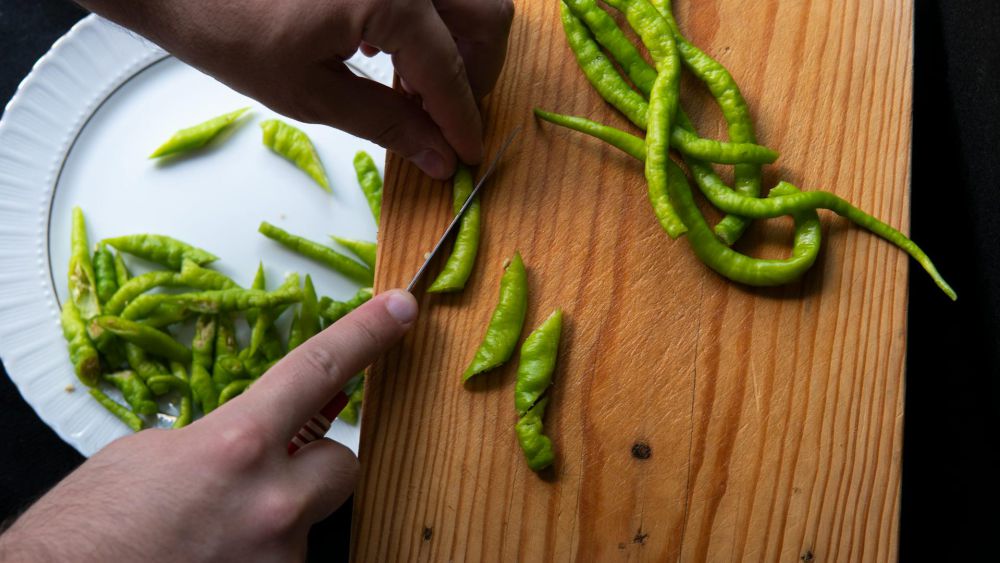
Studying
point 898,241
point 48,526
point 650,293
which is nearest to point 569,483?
point 650,293

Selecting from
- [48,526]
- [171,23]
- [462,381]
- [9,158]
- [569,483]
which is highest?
[171,23]

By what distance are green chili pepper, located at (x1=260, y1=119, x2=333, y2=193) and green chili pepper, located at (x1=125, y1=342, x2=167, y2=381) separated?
102 centimetres

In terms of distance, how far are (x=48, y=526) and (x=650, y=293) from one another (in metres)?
1.71

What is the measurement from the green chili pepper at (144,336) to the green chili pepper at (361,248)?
0.80m

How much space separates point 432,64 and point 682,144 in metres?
0.78

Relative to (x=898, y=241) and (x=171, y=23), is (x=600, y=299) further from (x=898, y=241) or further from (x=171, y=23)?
(x=171, y=23)

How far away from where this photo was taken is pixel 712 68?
7.73 ft

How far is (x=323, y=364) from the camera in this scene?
2021mm

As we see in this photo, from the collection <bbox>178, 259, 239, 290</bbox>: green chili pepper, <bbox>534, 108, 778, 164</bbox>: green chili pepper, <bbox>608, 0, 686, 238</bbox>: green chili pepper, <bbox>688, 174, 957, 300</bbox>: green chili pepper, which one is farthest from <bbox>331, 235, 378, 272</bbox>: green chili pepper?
<bbox>688, 174, 957, 300</bbox>: green chili pepper

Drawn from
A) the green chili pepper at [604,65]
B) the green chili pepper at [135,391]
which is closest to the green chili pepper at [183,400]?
the green chili pepper at [135,391]

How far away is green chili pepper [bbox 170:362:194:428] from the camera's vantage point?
10.4 ft

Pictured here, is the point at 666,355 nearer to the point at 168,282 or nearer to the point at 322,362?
the point at 322,362

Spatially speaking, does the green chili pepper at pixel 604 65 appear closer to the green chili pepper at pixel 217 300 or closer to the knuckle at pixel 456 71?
the knuckle at pixel 456 71

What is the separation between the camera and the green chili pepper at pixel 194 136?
328 cm
